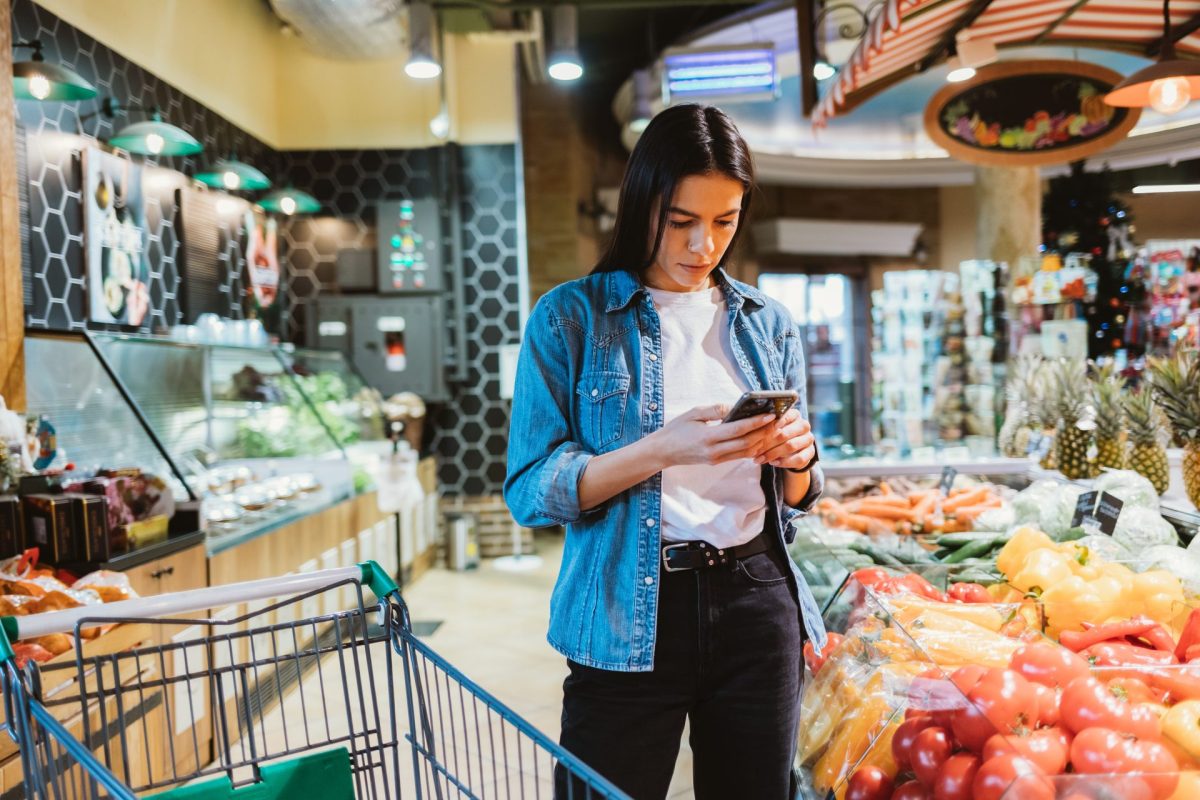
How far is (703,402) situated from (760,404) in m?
0.26

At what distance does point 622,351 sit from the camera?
152 cm

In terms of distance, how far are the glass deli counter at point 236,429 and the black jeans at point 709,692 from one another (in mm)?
2916

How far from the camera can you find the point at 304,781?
1.32 metres


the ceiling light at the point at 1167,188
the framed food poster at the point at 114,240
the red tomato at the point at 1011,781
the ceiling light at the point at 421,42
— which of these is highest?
the ceiling light at the point at 421,42

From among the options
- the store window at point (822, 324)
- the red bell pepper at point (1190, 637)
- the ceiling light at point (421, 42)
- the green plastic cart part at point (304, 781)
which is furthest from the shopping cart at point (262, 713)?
the store window at point (822, 324)

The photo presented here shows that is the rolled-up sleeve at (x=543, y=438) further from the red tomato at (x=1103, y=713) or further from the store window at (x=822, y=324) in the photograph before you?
the store window at (x=822, y=324)

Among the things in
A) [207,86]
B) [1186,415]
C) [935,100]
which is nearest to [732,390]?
[1186,415]

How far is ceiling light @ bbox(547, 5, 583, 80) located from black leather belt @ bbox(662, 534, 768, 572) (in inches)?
215

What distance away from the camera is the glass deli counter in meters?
4.41

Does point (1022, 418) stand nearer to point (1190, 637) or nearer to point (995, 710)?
point (1190, 637)

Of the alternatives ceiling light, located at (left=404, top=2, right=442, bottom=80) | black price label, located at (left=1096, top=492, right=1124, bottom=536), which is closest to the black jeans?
black price label, located at (left=1096, top=492, right=1124, bottom=536)

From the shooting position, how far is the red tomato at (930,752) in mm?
1402

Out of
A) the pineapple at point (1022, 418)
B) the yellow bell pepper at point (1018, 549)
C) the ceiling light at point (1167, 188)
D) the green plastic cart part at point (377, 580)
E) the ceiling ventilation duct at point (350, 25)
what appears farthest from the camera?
the ceiling light at point (1167, 188)

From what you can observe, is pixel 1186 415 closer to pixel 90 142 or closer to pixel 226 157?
pixel 90 142
